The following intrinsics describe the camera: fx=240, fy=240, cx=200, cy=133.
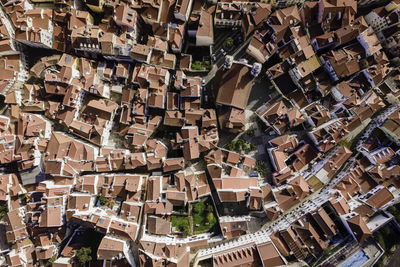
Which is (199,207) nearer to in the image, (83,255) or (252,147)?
(252,147)

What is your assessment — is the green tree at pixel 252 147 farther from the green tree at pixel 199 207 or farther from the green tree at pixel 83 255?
the green tree at pixel 83 255

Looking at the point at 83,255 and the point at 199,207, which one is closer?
the point at 83,255

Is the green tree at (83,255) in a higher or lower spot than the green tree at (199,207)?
higher

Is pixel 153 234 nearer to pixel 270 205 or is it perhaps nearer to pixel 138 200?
pixel 138 200

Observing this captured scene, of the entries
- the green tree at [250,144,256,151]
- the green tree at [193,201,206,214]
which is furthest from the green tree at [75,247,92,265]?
the green tree at [250,144,256,151]

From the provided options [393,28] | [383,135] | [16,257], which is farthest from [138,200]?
[393,28]

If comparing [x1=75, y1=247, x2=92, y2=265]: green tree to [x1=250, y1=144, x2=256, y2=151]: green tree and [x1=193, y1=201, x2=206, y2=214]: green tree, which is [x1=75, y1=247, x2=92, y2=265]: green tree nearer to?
[x1=193, y1=201, x2=206, y2=214]: green tree

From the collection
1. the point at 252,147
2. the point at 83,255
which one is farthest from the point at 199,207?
the point at 83,255

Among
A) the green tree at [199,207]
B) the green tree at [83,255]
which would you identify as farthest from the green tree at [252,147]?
the green tree at [83,255]
